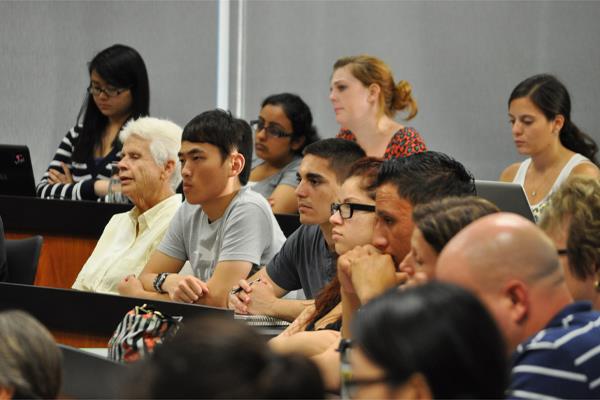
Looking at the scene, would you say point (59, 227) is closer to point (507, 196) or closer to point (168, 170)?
point (168, 170)

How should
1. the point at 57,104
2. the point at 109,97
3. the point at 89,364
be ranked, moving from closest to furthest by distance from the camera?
the point at 89,364 < the point at 109,97 < the point at 57,104

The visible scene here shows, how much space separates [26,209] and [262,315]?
5.84ft

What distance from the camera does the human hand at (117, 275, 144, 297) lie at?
329cm

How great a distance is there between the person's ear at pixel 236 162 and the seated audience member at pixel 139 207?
40 cm

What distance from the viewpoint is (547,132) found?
14.2ft

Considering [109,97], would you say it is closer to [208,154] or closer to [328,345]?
[208,154]

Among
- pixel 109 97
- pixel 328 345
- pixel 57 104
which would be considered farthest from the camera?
pixel 57 104

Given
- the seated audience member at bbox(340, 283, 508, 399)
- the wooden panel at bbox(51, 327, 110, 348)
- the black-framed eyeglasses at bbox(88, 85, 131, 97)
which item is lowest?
the wooden panel at bbox(51, 327, 110, 348)

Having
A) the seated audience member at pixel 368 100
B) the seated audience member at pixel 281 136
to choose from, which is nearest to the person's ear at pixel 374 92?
the seated audience member at pixel 368 100

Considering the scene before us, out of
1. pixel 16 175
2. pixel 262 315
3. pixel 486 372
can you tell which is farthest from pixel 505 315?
pixel 16 175

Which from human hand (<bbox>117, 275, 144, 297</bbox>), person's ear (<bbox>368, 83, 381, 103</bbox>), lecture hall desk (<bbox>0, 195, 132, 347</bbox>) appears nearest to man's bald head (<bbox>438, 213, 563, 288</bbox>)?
human hand (<bbox>117, 275, 144, 297</bbox>)

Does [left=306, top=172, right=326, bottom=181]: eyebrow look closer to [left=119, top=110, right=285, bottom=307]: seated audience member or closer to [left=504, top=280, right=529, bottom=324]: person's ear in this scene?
[left=119, top=110, right=285, bottom=307]: seated audience member

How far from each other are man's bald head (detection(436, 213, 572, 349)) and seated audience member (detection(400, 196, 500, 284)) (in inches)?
10.6

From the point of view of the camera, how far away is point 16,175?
174 inches
